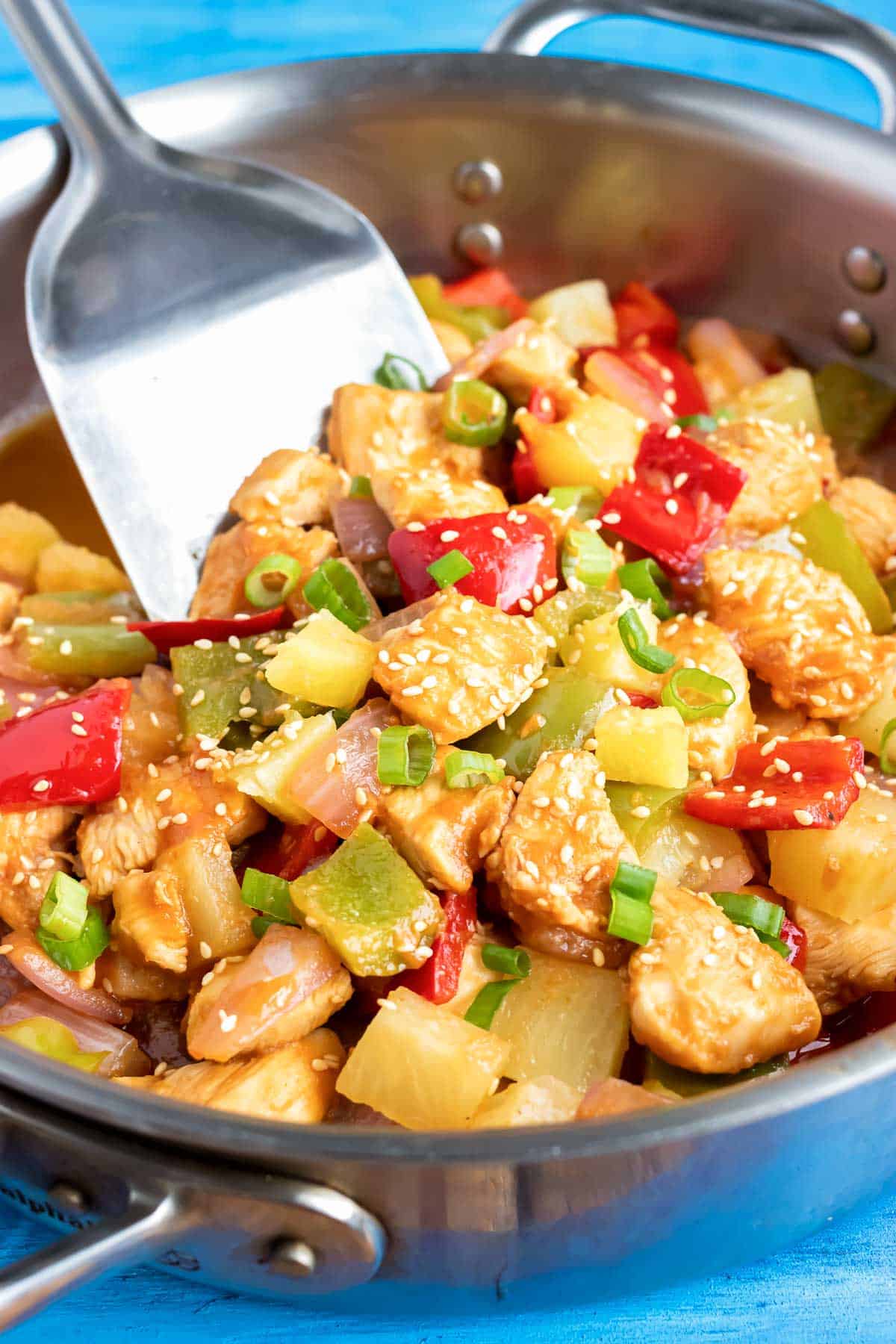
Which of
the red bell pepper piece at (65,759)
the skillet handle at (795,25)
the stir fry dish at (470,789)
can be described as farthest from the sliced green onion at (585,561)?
the skillet handle at (795,25)

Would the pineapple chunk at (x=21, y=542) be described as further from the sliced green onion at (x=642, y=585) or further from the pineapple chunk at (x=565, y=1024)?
the pineapple chunk at (x=565, y=1024)

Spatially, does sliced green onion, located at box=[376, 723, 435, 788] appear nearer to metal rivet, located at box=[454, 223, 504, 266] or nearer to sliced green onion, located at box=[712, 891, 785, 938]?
sliced green onion, located at box=[712, 891, 785, 938]

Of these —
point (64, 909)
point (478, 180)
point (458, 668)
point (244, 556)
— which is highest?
point (478, 180)

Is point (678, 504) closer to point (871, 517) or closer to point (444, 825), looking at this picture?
point (871, 517)

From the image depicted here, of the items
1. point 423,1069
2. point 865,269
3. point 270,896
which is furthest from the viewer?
point 865,269

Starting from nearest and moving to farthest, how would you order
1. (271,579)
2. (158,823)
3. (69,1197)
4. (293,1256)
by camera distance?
1. (293,1256)
2. (69,1197)
3. (158,823)
4. (271,579)

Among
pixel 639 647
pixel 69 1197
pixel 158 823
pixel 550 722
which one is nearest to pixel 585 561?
pixel 639 647

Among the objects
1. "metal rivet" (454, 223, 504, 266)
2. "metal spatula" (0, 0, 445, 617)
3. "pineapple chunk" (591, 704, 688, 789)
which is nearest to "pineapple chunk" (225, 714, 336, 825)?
"pineapple chunk" (591, 704, 688, 789)
